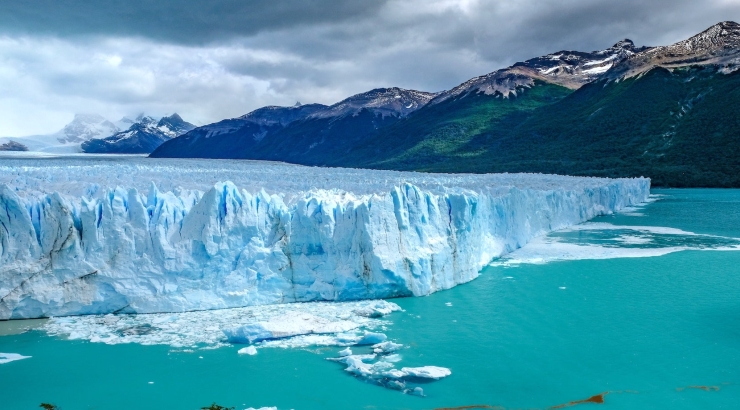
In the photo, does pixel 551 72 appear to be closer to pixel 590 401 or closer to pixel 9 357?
pixel 590 401

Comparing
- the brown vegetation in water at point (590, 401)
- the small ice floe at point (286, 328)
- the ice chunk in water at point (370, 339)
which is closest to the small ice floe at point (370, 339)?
the ice chunk in water at point (370, 339)

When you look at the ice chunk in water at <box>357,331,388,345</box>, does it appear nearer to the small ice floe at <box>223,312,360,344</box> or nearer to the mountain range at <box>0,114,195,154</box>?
the small ice floe at <box>223,312,360,344</box>

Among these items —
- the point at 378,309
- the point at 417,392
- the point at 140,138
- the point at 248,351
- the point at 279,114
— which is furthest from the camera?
the point at 140,138

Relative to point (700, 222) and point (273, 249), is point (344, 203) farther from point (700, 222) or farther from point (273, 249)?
point (700, 222)

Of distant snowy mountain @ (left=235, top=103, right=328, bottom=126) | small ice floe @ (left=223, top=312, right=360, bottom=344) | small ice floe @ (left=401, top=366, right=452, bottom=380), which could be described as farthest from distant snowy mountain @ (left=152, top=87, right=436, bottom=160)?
small ice floe @ (left=401, top=366, right=452, bottom=380)

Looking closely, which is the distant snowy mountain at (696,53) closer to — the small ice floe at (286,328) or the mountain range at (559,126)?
the mountain range at (559,126)

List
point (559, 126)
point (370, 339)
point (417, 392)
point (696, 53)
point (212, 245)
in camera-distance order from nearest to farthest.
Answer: point (417, 392)
point (370, 339)
point (212, 245)
point (559, 126)
point (696, 53)

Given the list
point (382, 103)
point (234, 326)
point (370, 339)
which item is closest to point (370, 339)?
point (370, 339)
